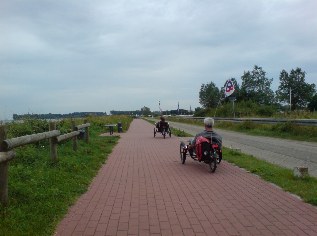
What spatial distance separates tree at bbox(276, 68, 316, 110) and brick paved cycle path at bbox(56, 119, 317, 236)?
101 meters

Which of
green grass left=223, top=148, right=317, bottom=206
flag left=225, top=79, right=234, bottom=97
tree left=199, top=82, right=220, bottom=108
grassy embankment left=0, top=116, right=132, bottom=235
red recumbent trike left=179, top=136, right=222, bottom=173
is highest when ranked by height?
Result: tree left=199, top=82, right=220, bottom=108

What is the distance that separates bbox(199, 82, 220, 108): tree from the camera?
4393 inches

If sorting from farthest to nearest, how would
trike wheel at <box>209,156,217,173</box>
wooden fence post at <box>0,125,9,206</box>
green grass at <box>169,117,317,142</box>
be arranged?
1. green grass at <box>169,117,317,142</box>
2. trike wheel at <box>209,156,217,173</box>
3. wooden fence post at <box>0,125,9,206</box>

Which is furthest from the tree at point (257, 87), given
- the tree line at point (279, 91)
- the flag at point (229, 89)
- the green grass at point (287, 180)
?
the green grass at point (287, 180)

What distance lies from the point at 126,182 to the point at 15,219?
12.1 feet

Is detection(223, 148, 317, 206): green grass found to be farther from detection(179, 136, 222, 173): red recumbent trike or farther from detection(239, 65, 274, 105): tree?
detection(239, 65, 274, 105): tree

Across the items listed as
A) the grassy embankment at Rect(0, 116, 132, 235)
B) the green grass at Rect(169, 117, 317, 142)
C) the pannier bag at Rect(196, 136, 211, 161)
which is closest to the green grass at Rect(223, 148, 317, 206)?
the pannier bag at Rect(196, 136, 211, 161)

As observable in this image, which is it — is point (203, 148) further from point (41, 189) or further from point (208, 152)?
point (41, 189)

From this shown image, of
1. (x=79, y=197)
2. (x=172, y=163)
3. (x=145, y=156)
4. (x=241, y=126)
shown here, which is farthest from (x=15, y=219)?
(x=241, y=126)

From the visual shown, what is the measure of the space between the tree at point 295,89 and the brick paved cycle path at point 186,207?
331 feet

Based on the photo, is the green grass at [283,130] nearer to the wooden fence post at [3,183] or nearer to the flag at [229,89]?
the flag at [229,89]

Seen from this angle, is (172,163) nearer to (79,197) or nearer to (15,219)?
(79,197)

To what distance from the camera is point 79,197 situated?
7379 millimetres

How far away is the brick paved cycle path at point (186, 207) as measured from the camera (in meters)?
5.44
